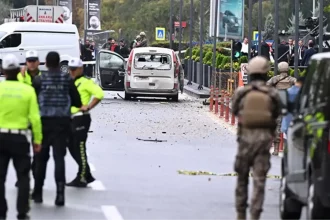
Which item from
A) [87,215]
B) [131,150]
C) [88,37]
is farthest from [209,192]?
[88,37]

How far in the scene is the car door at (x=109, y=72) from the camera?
41.0 m

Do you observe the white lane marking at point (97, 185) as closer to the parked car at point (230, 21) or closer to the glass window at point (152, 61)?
the glass window at point (152, 61)

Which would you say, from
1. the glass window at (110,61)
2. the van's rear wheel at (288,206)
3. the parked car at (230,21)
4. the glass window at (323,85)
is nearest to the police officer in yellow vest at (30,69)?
the van's rear wheel at (288,206)

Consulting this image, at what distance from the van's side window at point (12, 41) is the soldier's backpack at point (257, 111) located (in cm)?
4118

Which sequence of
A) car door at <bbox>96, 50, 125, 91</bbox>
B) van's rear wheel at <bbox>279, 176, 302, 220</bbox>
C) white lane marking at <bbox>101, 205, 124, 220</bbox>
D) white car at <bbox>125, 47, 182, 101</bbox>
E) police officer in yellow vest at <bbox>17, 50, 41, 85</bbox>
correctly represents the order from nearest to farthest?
1. van's rear wheel at <bbox>279, 176, 302, 220</bbox>
2. white lane marking at <bbox>101, 205, 124, 220</bbox>
3. police officer in yellow vest at <bbox>17, 50, 41, 85</bbox>
4. white car at <bbox>125, 47, 182, 101</bbox>
5. car door at <bbox>96, 50, 125, 91</bbox>

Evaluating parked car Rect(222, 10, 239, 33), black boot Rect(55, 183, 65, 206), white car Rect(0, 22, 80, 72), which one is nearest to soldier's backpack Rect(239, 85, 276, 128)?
black boot Rect(55, 183, 65, 206)

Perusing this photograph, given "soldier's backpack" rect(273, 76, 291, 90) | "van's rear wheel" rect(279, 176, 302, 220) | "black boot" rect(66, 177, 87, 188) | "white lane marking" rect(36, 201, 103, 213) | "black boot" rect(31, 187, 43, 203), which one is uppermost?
"soldier's backpack" rect(273, 76, 291, 90)

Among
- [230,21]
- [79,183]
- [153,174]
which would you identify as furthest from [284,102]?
[230,21]

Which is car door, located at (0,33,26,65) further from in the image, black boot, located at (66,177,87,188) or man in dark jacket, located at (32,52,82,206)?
man in dark jacket, located at (32,52,82,206)

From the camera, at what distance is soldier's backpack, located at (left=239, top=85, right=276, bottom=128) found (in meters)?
11.9

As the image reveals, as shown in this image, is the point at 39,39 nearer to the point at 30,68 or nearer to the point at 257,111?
the point at 30,68

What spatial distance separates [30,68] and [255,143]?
4228 mm

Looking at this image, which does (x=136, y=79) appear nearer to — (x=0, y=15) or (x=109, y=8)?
(x=109, y=8)

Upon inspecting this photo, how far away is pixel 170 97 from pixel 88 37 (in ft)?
110
